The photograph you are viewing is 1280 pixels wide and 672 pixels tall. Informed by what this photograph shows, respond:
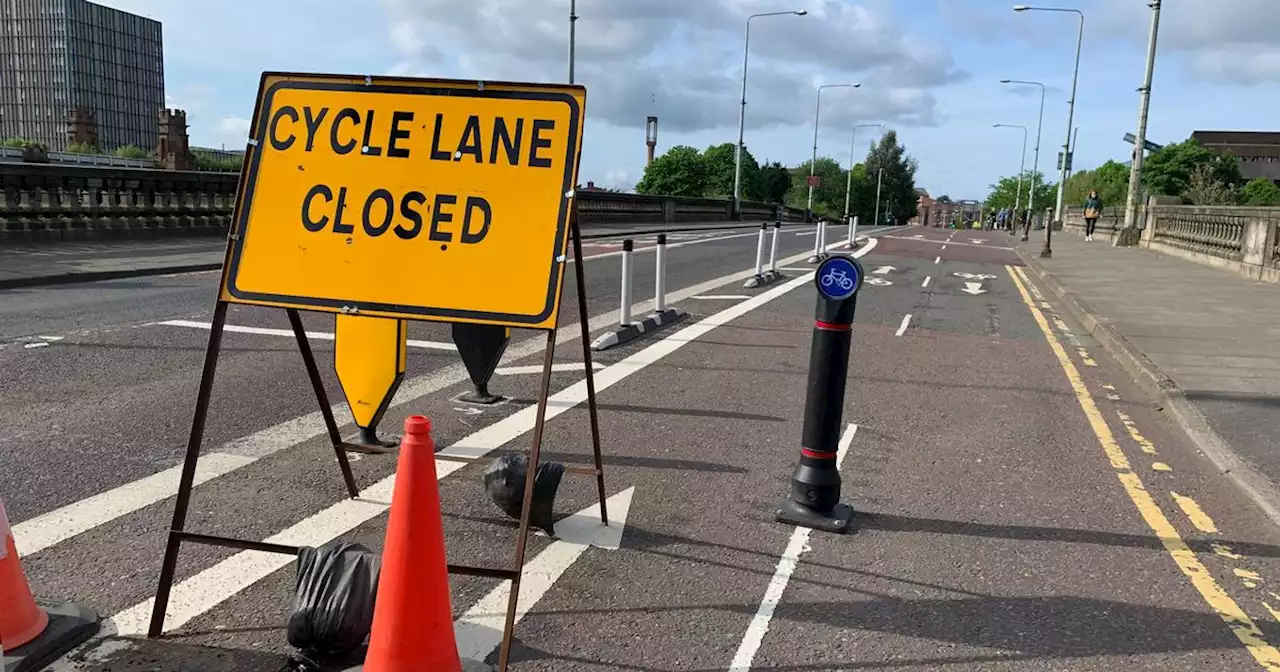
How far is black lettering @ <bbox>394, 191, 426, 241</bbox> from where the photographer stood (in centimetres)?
347

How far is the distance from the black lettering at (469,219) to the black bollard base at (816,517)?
7.26ft

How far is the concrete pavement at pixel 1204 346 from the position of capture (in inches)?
243

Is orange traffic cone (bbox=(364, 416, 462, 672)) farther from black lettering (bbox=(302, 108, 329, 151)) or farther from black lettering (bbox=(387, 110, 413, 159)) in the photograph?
black lettering (bbox=(302, 108, 329, 151))

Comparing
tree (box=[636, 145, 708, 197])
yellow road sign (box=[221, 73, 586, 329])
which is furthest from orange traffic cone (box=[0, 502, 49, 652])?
tree (box=[636, 145, 708, 197])

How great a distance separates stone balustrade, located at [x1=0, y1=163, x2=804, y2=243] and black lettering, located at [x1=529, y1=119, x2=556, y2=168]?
17.6 metres

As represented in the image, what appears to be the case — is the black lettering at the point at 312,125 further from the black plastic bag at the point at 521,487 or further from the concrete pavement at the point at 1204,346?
the concrete pavement at the point at 1204,346

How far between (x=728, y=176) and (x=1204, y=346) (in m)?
122

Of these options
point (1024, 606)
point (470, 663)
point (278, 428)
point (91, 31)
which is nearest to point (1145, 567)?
point (1024, 606)

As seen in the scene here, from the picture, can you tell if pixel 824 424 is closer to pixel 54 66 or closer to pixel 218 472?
pixel 218 472

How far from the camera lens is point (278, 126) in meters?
3.60

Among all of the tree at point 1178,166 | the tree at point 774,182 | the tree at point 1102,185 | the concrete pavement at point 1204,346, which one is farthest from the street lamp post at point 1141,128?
the tree at point 774,182

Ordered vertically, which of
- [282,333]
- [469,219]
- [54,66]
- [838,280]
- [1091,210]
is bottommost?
[282,333]

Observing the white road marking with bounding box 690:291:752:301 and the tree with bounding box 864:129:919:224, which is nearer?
the white road marking with bounding box 690:291:752:301

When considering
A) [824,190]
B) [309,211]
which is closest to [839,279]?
[309,211]
